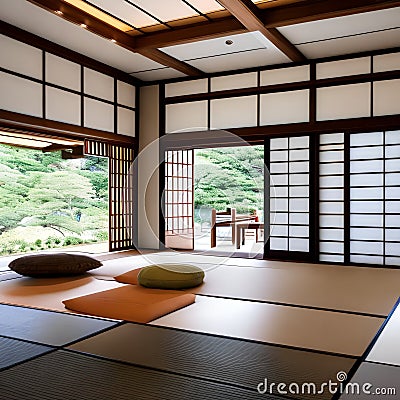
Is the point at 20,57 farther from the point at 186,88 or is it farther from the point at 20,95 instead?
the point at 186,88

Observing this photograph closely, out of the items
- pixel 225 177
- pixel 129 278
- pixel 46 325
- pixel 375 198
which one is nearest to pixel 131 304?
pixel 46 325

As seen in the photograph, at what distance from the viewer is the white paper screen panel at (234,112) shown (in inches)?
255

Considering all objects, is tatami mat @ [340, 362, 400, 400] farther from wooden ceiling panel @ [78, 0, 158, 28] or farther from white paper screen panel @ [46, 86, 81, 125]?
white paper screen panel @ [46, 86, 81, 125]

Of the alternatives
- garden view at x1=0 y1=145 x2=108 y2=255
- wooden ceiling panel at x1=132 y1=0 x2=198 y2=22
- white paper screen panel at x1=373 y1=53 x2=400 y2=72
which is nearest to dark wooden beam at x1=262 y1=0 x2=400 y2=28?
wooden ceiling panel at x1=132 y1=0 x2=198 y2=22

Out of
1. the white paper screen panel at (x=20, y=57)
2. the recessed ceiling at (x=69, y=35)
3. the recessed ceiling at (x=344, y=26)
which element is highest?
the recessed ceiling at (x=69, y=35)

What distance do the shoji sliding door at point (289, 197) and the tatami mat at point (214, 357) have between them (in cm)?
386

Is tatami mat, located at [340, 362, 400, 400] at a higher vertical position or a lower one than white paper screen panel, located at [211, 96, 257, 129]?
lower

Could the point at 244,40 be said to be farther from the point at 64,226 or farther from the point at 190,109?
the point at 64,226

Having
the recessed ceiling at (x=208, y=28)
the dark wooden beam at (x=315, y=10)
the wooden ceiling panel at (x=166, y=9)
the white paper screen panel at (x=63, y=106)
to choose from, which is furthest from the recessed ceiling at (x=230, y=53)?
the white paper screen panel at (x=63, y=106)

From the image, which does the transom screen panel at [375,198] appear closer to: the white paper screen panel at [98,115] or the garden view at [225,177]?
the garden view at [225,177]

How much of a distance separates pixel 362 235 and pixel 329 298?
244 centimetres

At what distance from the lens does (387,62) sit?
5.61m

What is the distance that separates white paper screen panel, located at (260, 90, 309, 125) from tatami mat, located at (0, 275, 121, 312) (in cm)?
337

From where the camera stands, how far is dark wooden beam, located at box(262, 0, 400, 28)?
4.22 m
